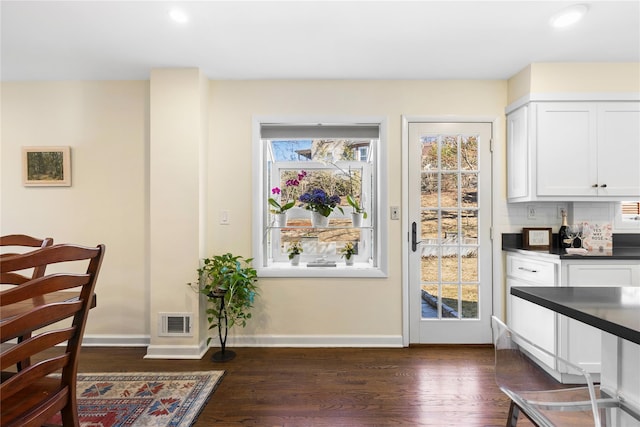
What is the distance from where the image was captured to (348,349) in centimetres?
292

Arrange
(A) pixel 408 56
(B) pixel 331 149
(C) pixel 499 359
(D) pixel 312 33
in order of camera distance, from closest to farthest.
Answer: (C) pixel 499 359, (D) pixel 312 33, (A) pixel 408 56, (B) pixel 331 149

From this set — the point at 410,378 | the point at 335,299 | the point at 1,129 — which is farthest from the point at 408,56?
the point at 1,129

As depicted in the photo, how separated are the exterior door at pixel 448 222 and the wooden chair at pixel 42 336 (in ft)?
8.19

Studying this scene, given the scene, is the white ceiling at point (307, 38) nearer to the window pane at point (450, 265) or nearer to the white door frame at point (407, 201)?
the white door frame at point (407, 201)

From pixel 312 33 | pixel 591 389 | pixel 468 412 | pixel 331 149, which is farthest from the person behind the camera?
pixel 331 149

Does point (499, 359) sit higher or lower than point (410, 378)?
higher

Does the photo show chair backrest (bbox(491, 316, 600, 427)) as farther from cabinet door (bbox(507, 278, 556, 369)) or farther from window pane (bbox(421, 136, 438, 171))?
window pane (bbox(421, 136, 438, 171))

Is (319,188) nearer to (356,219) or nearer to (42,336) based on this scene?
(356,219)

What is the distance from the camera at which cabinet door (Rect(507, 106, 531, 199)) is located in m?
2.75

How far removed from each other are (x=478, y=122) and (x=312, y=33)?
1.72m

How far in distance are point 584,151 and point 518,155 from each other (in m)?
0.46

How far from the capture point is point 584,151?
8.72 feet

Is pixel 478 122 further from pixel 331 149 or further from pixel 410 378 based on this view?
pixel 410 378

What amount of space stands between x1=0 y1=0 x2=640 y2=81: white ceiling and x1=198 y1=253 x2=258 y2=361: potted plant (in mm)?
1674
